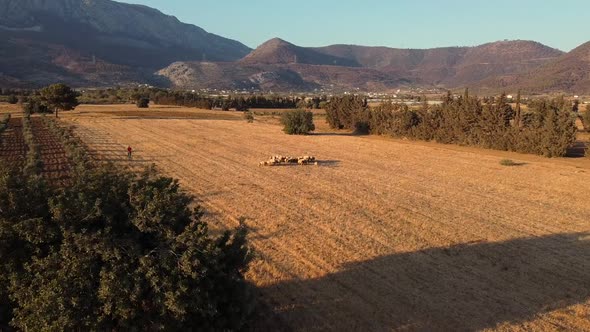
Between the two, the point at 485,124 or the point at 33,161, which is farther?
the point at 485,124

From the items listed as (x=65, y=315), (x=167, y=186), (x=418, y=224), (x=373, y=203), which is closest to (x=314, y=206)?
(x=373, y=203)

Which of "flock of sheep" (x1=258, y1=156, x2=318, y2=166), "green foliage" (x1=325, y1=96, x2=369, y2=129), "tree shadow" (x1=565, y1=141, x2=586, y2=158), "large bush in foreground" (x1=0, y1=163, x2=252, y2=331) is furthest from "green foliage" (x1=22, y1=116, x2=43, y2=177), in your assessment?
"tree shadow" (x1=565, y1=141, x2=586, y2=158)

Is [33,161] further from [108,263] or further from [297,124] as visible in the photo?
[297,124]

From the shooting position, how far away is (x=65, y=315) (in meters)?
7.02

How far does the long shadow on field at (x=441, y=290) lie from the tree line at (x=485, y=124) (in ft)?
84.7

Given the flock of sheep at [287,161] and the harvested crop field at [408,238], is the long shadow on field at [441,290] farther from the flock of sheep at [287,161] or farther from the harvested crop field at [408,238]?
the flock of sheep at [287,161]

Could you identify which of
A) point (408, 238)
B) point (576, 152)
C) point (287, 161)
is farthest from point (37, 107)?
point (408, 238)

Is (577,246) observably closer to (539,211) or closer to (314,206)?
(539,211)

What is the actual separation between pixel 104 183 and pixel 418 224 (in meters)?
11.2

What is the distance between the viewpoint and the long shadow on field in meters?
9.89

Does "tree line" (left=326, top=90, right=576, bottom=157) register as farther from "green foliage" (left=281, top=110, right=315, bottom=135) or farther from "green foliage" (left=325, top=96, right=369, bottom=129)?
"green foliage" (left=281, top=110, right=315, bottom=135)

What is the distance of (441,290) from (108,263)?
295 inches

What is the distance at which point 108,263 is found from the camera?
25.1 feet

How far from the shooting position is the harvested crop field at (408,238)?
10.3m
